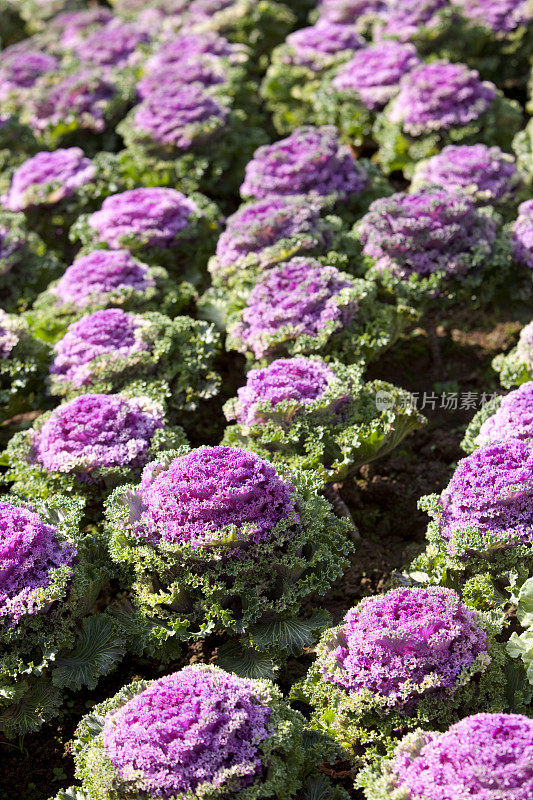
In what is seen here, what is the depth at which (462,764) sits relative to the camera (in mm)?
4828

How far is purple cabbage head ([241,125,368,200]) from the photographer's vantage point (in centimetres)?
1089

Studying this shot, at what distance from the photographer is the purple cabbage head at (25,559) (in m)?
6.13

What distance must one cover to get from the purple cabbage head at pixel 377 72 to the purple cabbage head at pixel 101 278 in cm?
467

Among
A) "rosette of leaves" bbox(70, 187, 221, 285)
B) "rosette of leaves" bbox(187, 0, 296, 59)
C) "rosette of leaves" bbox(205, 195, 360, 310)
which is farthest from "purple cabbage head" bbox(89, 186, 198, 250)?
"rosette of leaves" bbox(187, 0, 296, 59)

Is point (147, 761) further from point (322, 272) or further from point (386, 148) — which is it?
point (386, 148)

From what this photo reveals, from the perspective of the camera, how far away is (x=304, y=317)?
8.81 m

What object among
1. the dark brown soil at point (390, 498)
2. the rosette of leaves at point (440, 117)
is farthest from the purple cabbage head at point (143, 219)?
the rosette of leaves at point (440, 117)

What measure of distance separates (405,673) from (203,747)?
1239mm

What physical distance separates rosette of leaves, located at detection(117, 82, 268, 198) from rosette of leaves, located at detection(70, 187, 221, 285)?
3.31 ft

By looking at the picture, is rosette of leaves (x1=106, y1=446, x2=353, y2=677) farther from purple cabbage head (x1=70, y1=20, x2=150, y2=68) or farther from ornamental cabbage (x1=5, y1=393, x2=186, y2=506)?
purple cabbage head (x1=70, y1=20, x2=150, y2=68)

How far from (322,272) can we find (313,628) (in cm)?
377

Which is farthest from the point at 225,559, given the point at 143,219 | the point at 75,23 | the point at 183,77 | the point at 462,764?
the point at 75,23

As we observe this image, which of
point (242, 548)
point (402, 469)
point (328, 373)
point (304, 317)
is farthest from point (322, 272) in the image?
point (242, 548)

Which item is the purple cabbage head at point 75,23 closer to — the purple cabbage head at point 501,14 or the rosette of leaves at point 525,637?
the purple cabbage head at point 501,14
